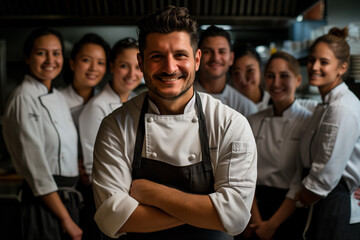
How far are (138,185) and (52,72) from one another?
3.62 ft

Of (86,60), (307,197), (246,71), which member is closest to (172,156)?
(307,197)

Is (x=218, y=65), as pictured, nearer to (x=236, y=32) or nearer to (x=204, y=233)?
(x=204, y=233)

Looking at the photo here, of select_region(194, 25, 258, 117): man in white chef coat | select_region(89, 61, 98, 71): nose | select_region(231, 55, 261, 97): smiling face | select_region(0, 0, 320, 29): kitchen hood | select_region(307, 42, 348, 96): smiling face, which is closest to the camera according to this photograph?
select_region(307, 42, 348, 96): smiling face

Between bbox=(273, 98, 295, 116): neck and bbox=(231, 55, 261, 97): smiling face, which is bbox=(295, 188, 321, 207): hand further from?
bbox=(231, 55, 261, 97): smiling face

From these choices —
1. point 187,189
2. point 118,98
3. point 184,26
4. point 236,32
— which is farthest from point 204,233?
point 236,32

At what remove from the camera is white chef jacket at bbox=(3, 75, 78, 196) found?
1733 millimetres

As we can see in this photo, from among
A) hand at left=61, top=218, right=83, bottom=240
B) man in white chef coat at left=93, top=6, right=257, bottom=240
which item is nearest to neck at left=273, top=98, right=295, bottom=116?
man in white chef coat at left=93, top=6, right=257, bottom=240

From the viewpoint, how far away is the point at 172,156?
3.83 feet

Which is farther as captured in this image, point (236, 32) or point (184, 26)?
point (236, 32)

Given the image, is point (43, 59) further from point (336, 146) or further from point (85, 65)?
point (336, 146)

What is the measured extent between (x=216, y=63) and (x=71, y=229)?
122cm

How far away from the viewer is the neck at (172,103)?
1178 millimetres

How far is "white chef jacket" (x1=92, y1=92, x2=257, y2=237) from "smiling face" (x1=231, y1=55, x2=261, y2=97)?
1288 mm

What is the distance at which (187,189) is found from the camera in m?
1.18
